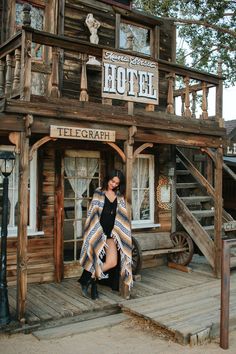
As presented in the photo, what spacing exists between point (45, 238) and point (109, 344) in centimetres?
286

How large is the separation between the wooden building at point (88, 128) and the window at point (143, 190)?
0.02 meters

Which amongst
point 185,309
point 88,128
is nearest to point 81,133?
point 88,128

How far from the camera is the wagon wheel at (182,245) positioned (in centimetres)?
853

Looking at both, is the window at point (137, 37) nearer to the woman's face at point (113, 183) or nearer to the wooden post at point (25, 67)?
the woman's face at point (113, 183)

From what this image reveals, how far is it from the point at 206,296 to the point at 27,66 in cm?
457

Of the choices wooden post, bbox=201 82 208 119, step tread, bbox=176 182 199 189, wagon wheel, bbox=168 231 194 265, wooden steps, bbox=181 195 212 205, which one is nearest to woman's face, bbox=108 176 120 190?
wooden post, bbox=201 82 208 119

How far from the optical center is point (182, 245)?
8789mm

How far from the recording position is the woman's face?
638cm

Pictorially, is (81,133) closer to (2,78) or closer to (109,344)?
(2,78)

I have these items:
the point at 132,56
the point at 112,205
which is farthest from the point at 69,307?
the point at 132,56

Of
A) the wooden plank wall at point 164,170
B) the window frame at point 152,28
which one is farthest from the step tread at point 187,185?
the window frame at point 152,28

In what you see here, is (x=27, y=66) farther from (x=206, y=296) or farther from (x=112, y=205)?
(x=206, y=296)

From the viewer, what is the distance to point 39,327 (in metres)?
5.46

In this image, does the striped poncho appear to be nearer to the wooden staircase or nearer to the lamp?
the lamp
